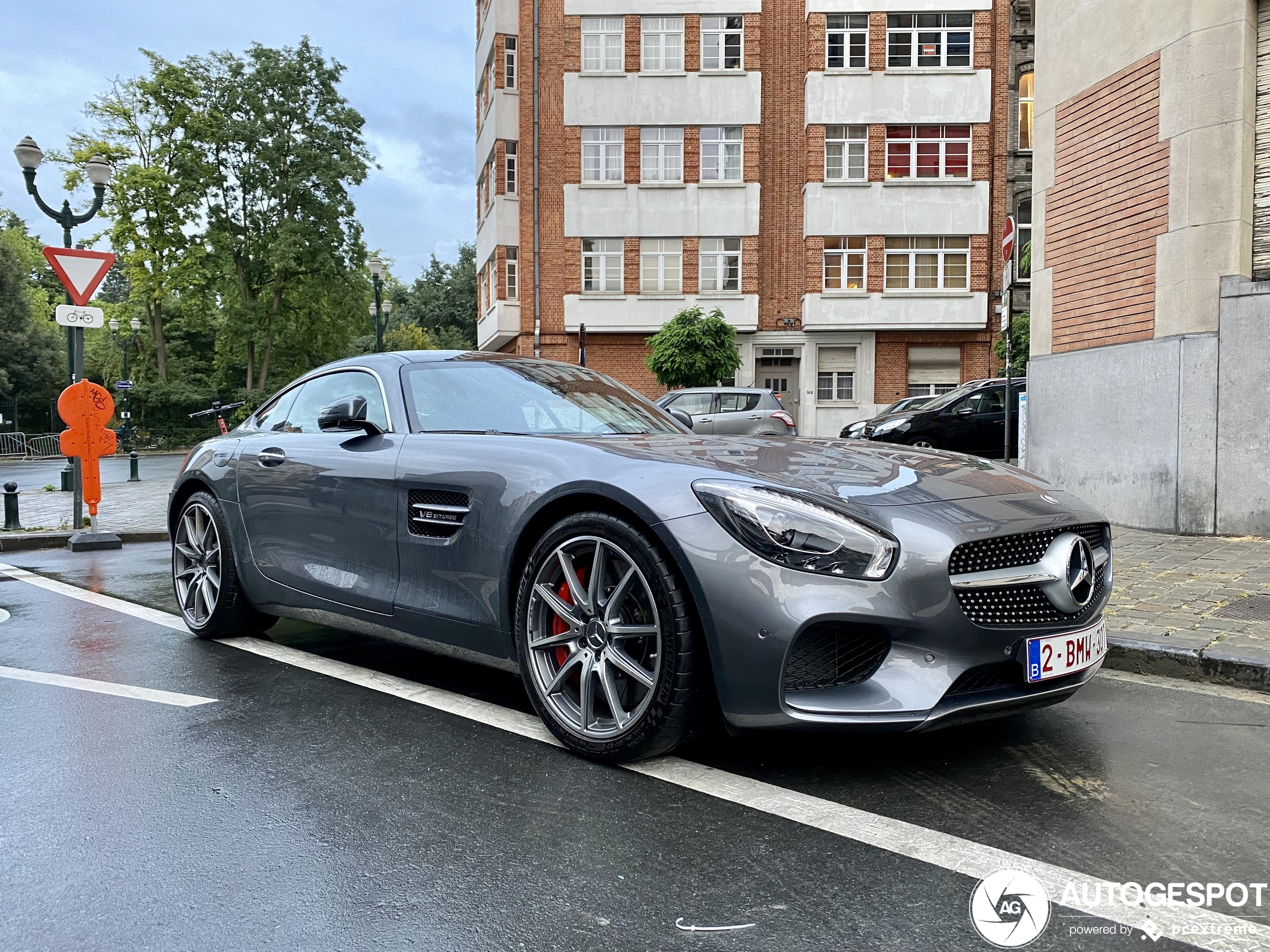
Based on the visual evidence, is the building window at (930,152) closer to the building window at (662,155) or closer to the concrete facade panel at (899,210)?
the concrete facade panel at (899,210)

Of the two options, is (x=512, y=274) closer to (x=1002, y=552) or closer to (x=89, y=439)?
(x=89, y=439)

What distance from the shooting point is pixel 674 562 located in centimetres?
318

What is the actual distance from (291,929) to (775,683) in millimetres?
1405

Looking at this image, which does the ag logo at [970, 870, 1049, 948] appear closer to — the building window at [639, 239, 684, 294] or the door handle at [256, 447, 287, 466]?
the door handle at [256, 447, 287, 466]

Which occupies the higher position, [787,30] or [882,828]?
[787,30]

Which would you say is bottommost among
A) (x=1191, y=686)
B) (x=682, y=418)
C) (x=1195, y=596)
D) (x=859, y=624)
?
(x=1191, y=686)

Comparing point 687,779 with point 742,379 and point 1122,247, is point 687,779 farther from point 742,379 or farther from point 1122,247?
point 742,379

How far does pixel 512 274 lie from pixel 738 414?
16.8 m

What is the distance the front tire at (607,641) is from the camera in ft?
10.3

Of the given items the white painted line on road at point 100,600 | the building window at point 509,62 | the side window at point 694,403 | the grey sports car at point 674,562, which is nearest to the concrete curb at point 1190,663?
the grey sports car at point 674,562

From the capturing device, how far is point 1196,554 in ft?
25.0

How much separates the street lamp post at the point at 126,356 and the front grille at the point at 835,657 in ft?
136

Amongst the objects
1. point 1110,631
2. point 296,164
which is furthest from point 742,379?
point 1110,631

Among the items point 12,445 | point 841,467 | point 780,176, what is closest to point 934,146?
point 780,176
